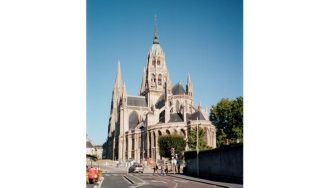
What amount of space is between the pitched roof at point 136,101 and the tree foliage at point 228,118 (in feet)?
93.6

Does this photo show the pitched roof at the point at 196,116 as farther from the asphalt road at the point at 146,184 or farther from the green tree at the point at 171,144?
the asphalt road at the point at 146,184

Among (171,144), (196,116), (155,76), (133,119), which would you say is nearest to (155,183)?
(171,144)

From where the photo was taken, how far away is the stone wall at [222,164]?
1342 centimetres

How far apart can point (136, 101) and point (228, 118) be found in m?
32.5

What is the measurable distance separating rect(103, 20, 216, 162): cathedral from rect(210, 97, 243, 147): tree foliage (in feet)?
11.6

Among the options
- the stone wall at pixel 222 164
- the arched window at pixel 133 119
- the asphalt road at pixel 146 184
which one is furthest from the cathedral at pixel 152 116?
the asphalt road at pixel 146 184

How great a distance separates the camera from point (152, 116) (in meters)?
56.8

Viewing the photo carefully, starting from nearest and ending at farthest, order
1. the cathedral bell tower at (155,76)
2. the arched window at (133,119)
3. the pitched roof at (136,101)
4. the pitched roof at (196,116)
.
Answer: the pitched roof at (196,116)
the arched window at (133,119)
the pitched roof at (136,101)
the cathedral bell tower at (155,76)
